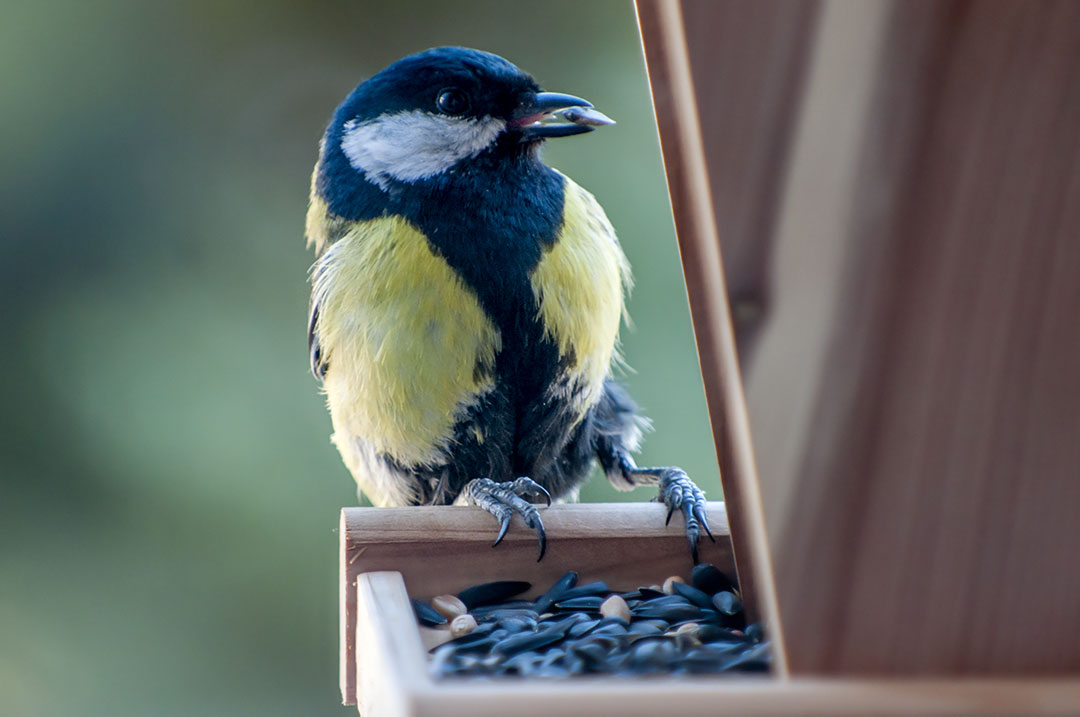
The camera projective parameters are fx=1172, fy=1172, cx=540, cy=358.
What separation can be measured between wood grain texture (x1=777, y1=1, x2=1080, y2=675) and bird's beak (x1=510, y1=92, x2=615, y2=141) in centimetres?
114

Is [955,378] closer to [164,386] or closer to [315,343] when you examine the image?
[315,343]

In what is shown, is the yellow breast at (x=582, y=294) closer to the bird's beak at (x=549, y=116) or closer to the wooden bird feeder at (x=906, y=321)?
the bird's beak at (x=549, y=116)

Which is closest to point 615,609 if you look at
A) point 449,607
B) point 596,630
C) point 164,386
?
point 596,630

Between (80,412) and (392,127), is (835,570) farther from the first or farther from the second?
(80,412)

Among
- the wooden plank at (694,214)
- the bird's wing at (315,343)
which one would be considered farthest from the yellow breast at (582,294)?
the wooden plank at (694,214)

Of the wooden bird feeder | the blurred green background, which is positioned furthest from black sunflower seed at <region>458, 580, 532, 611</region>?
the blurred green background

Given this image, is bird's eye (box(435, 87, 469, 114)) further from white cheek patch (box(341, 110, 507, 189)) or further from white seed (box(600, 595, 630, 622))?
white seed (box(600, 595, 630, 622))

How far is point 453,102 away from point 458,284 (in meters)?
0.38

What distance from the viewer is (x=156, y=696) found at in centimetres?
354

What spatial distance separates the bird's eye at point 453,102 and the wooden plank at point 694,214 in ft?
3.55

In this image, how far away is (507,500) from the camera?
5.03ft

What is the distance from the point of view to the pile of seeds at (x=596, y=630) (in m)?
1.01

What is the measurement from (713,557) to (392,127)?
3.15 ft

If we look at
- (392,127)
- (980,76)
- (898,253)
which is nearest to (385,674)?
(898,253)
